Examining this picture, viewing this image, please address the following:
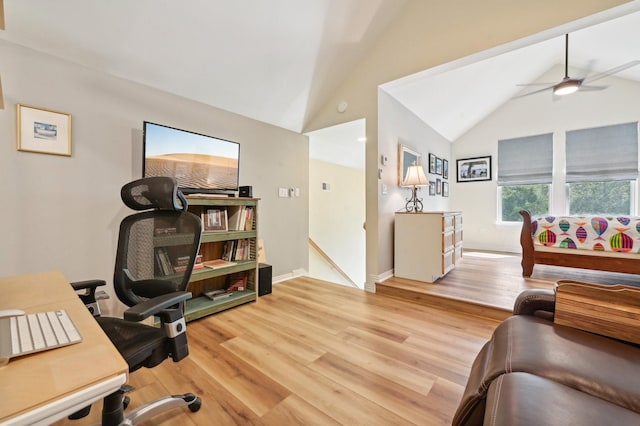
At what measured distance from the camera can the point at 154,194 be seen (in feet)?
4.21

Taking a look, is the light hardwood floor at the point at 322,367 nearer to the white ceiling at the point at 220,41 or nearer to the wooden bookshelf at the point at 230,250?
the wooden bookshelf at the point at 230,250

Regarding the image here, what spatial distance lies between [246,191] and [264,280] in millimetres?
1015

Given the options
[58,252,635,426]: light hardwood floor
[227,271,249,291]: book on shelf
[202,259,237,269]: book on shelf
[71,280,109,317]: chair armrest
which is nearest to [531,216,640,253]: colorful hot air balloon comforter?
[58,252,635,426]: light hardwood floor

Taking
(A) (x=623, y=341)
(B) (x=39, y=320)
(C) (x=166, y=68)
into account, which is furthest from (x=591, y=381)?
(C) (x=166, y=68)

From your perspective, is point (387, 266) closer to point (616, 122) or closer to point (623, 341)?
point (623, 341)

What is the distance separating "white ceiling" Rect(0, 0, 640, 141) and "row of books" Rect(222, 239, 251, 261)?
147 centimetres

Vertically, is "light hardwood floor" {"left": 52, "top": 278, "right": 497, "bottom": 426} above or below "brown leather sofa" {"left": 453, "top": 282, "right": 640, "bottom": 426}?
below

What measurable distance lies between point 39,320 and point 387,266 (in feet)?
9.74

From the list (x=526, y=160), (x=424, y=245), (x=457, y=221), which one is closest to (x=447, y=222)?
(x=424, y=245)

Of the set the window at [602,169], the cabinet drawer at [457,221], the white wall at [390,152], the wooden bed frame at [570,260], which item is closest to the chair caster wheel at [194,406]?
the white wall at [390,152]

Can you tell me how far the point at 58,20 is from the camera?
1.69 metres

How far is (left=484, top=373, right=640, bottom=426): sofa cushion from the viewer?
0.57m

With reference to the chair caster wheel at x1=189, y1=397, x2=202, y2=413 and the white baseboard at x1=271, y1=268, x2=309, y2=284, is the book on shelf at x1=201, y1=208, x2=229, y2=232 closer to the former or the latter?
the white baseboard at x1=271, y1=268, x2=309, y2=284

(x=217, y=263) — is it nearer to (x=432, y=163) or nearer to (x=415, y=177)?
(x=415, y=177)
